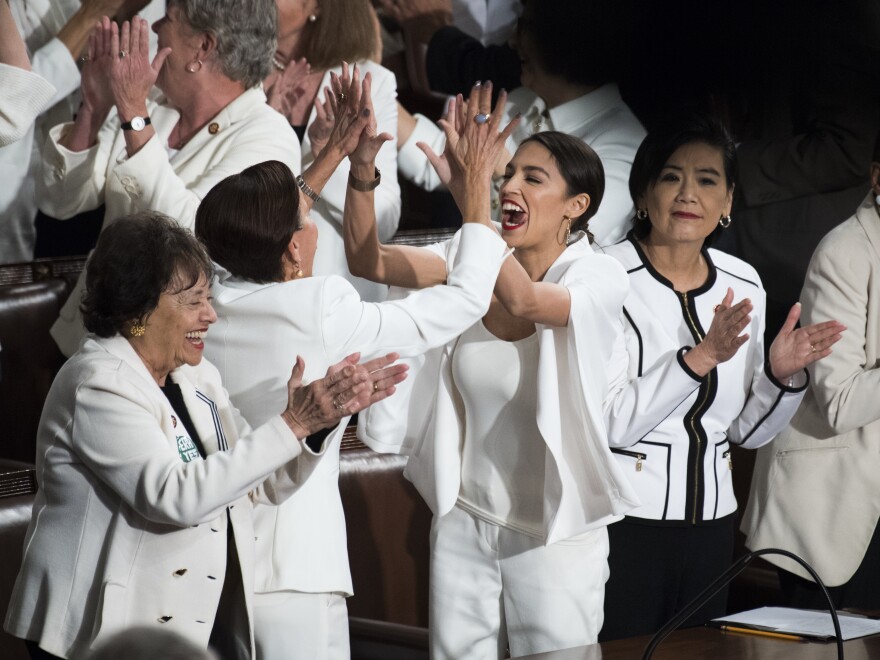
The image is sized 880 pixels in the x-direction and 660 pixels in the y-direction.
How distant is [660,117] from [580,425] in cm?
197

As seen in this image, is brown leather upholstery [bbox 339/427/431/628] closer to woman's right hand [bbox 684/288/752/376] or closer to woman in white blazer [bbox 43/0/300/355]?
woman in white blazer [bbox 43/0/300/355]

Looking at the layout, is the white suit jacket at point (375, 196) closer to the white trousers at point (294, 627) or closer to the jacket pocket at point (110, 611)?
the white trousers at point (294, 627)

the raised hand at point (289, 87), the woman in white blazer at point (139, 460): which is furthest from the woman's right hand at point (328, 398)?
the raised hand at point (289, 87)

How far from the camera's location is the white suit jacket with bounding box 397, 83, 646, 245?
3.85m

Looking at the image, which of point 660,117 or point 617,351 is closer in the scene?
point 617,351

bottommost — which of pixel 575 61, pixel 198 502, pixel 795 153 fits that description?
pixel 198 502

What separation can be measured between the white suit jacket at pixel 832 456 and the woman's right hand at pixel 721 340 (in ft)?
2.38

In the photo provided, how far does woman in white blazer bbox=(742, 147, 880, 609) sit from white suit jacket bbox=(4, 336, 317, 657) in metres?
1.67

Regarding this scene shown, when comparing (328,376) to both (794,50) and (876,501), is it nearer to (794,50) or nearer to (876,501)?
(876,501)

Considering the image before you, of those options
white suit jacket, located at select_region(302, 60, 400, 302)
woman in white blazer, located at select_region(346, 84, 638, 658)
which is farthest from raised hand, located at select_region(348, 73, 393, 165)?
white suit jacket, located at select_region(302, 60, 400, 302)

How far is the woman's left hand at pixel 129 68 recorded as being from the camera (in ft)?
9.12

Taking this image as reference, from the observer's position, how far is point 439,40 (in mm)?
4121

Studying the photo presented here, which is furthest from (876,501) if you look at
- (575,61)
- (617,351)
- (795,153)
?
(575,61)

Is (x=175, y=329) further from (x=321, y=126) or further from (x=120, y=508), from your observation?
(x=321, y=126)
